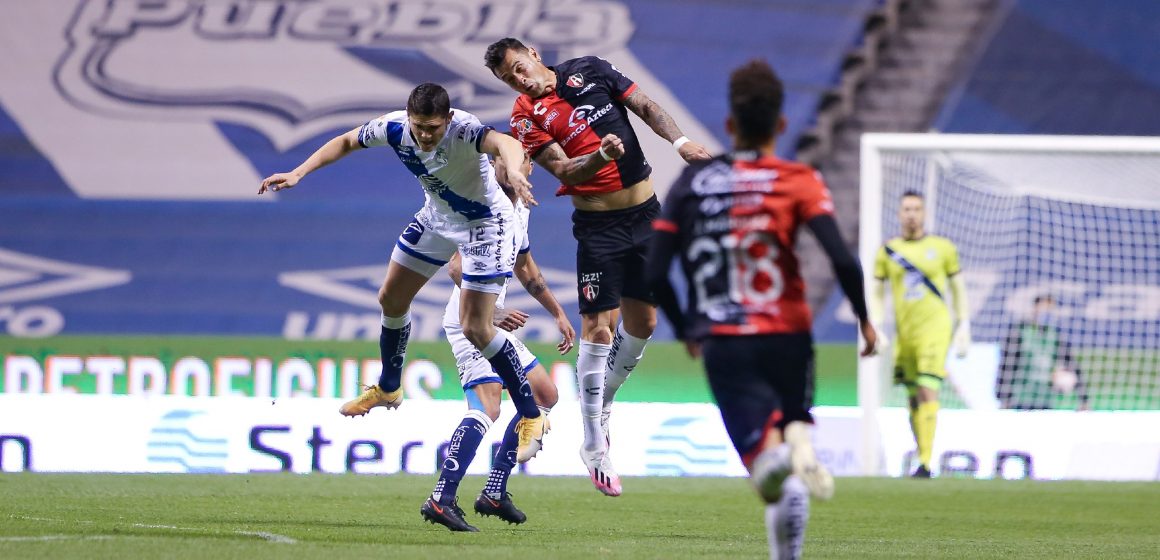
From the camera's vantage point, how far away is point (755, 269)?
204 inches

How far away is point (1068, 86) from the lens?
67.4 ft

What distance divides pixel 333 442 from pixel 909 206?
5.07 m

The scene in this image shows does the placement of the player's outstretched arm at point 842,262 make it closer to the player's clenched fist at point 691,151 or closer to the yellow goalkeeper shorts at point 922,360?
the player's clenched fist at point 691,151

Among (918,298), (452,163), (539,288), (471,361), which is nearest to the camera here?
(452,163)

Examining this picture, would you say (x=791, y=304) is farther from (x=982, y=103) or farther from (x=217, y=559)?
(x=982, y=103)

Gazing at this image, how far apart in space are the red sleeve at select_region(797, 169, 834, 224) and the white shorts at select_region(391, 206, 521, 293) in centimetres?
285

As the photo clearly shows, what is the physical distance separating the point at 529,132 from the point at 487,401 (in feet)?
4.75

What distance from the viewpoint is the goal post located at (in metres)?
14.1

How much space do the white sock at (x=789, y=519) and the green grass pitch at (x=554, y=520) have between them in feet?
5.25

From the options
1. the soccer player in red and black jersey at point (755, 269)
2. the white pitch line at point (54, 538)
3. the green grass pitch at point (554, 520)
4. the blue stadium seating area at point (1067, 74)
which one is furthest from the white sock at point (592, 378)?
the blue stadium seating area at point (1067, 74)

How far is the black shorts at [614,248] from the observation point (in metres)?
8.51

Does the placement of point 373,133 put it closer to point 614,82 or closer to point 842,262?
point 614,82

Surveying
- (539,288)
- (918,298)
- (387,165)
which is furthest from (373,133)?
(387,165)

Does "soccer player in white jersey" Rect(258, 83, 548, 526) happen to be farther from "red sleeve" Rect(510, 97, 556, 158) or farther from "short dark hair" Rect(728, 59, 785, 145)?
"short dark hair" Rect(728, 59, 785, 145)
